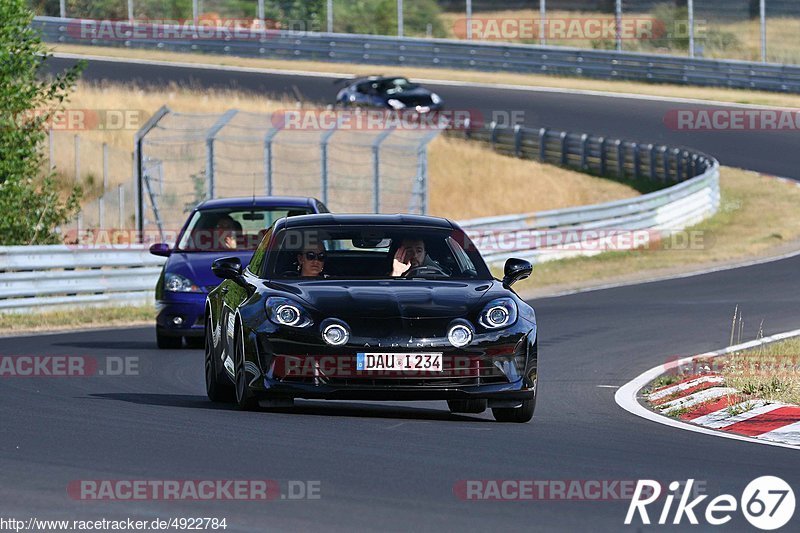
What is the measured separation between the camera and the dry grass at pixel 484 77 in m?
48.9

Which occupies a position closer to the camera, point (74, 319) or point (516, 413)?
point (516, 413)

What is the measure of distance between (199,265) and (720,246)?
14869 millimetres

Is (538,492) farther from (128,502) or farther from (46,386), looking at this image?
(46,386)

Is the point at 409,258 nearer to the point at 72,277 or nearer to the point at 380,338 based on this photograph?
the point at 380,338

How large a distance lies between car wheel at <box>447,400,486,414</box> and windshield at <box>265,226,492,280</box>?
0.84 metres

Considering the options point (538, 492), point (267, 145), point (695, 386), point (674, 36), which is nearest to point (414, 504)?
point (538, 492)

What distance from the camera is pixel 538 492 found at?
7.23 meters

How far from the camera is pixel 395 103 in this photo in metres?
46.0

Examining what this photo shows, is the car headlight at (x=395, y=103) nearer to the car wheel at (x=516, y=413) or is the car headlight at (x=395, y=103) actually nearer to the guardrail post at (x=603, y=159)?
the guardrail post at (x=603, y=159)

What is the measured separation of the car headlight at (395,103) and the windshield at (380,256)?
114 ft

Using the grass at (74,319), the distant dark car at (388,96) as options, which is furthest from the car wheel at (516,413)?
the distant dark car at (388,96)

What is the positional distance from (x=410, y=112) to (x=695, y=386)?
3345 centimetres

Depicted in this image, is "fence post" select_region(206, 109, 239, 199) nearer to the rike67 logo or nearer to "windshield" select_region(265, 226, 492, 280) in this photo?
"windshield" select_region(265, 226, 492, 280)

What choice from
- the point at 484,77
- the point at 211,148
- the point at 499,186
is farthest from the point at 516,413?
the point at 484,77
